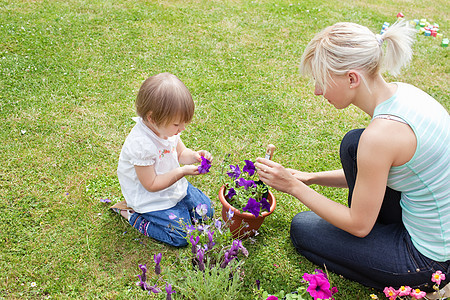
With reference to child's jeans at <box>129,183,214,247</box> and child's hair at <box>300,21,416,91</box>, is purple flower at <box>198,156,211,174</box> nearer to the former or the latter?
child's jeans at <box>129,183,214,247</box>

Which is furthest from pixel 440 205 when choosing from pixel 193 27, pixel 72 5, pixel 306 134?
pixel 72 5

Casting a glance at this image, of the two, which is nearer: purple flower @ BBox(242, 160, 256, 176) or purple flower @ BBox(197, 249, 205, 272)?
purple flower @ BBox(197, 249, 205, 272)

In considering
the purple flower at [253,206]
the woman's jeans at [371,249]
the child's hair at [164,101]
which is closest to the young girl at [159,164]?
the child's hair at [164,101]

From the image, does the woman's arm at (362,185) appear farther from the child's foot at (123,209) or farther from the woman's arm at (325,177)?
the child's foot at (123,209)

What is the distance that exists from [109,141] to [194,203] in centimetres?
108

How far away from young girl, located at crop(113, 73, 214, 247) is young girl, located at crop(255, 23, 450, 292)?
57 cm

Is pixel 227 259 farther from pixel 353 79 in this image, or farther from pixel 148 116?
pixel 353 79

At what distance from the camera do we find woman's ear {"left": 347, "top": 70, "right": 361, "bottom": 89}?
1.96 meters

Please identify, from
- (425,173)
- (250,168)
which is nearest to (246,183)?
(250,168)

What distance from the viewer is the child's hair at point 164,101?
2.23 meters

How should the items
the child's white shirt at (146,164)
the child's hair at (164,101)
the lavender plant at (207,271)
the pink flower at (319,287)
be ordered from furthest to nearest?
the child's white shirt at (146,164)
the child's hair at (164,101)
the lavender plant at (207,271)
the pink flower at (319,287)

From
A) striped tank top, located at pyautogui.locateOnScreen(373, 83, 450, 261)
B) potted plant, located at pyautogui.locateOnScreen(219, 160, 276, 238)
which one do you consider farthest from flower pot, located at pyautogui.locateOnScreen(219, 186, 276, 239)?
striped tank top, located at pyautogui.locateOnScreen(373, 83, 450, 261)

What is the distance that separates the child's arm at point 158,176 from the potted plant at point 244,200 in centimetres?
25

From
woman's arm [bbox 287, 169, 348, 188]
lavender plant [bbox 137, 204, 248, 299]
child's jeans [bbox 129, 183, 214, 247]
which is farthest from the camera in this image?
woman's arm [bbox 287, 169, 348, 188]
